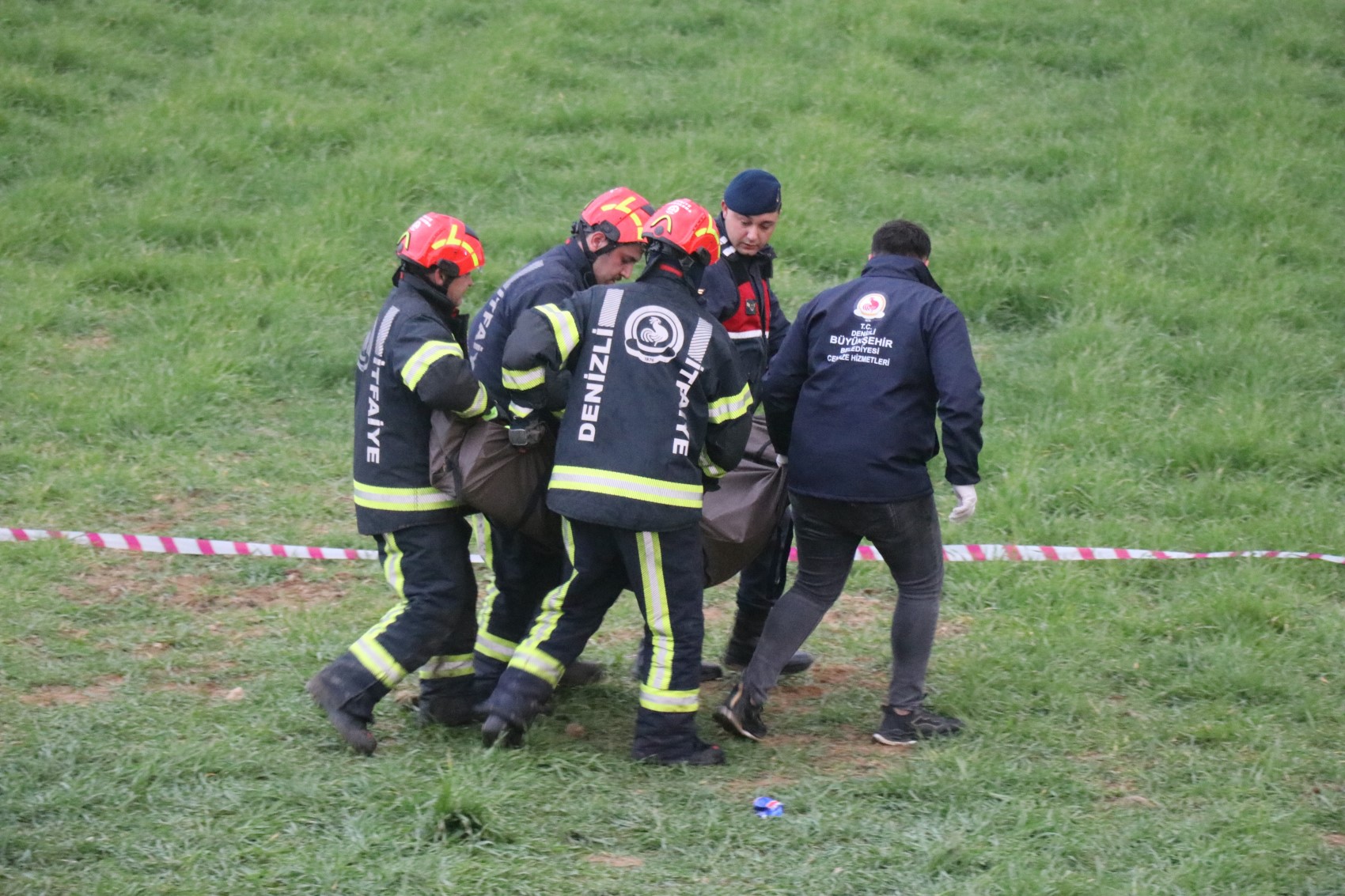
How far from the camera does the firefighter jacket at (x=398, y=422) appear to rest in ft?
16.2

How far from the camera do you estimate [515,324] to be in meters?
Result: 5.10

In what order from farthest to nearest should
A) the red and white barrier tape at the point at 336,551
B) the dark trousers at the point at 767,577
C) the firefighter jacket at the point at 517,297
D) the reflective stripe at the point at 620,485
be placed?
the red and white barrier tape at the point at 336,551
the dark trousers at the point at 767,577
the firefighter jacket at the point at 517,297
the reflective stripe at the point at 620,485

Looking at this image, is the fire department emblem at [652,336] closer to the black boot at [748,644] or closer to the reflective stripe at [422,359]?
the reflective stripe at [422,359]

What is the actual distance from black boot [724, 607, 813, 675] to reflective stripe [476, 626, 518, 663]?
42.3 inches

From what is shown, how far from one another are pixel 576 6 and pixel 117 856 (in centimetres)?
1163

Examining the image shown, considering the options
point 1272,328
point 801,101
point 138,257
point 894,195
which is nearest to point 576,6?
point 801,101

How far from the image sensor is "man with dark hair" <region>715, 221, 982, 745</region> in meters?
5.02

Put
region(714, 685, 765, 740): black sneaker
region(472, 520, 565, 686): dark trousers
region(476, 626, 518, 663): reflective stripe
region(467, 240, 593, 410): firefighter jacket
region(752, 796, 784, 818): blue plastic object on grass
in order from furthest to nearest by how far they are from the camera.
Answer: region(476, 626, 518, 663): reflective stripe, region(472, 520, 565, 686): dark trousers, region(714, 685, 765, 740): black sneaker, region(467, 240, 593, 410): firefighter jacket, region(752, 796, 784, 818): blue plastic object on grass

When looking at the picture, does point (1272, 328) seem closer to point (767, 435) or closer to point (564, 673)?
point (767, 435)

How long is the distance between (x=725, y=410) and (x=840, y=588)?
90 centimetres

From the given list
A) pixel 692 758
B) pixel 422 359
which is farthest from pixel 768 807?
pixel 422 359

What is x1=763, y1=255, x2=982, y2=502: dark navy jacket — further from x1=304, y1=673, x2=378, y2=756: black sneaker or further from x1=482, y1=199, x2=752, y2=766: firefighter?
x1=304, y1=673, x2=378, y2=756: black sneaker

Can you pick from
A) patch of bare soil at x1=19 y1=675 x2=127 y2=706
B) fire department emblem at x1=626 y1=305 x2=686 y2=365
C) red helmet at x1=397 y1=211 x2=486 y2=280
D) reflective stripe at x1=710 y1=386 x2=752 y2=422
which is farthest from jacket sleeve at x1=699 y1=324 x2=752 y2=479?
patch of bare soil at x1=19 y1=675 x2=127 y2=706

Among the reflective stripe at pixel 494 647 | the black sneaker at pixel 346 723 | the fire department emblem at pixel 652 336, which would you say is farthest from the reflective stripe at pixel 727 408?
the black sneaker at pixel 346 723
